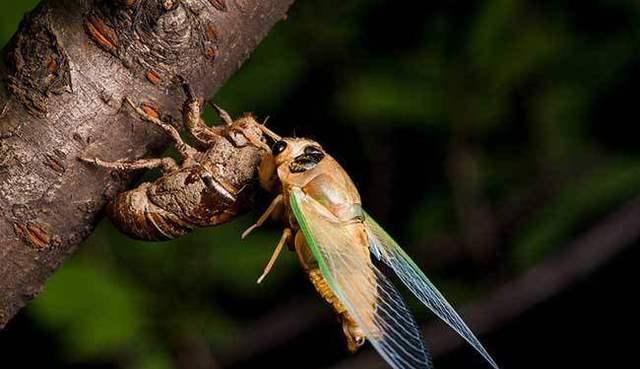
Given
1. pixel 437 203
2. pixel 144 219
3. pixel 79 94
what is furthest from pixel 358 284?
pixel 437 203

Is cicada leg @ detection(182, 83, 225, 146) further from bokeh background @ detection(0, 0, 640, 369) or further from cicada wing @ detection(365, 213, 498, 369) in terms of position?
bokeh background @ detection(0, 0, 640, 369)

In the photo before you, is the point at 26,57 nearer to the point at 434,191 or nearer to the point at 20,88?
the point at 20,88

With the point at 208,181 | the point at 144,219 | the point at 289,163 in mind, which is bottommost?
the point at 144,219

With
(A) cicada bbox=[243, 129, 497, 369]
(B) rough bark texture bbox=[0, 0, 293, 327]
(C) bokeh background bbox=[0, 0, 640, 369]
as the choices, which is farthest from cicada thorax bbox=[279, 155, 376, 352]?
(C) bokeh background bbox=[0, 0, 640, 369]

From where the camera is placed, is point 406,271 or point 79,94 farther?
point 406,271

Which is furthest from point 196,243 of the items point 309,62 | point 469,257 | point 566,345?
point 566,345

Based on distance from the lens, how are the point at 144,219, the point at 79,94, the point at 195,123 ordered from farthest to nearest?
the point at 144,219 → the point at 195,123 → the point at 79,94

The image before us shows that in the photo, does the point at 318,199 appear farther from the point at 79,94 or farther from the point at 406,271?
the point at 79,94
